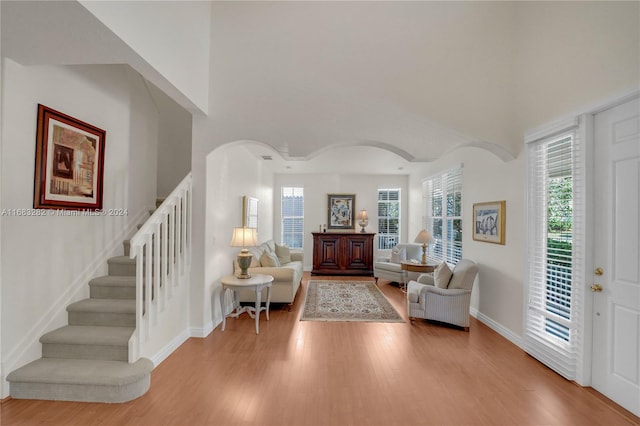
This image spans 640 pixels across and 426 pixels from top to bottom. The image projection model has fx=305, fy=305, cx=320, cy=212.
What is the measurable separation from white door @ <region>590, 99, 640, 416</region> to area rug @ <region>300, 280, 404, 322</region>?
223 cm

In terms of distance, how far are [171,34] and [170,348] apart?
10.2ft

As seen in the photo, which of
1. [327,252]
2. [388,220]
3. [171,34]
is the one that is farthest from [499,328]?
[171,34]

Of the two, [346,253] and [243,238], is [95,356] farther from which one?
[346,253]

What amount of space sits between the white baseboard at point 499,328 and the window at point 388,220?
12.8ft

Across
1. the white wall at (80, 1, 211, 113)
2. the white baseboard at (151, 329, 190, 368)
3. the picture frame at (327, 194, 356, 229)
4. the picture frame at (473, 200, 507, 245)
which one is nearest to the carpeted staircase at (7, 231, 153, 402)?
the white baseboard at (151, 329, 190, 368)

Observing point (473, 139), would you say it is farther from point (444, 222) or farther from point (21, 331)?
point (21, 331)

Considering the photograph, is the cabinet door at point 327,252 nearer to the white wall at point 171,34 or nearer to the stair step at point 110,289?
the white wall at point 171,34

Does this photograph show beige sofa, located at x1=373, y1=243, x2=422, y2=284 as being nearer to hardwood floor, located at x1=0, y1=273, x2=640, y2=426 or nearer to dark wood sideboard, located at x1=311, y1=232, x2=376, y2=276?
dark wood sideboard, located at x1=311, y1=232, x2=376, y2=276

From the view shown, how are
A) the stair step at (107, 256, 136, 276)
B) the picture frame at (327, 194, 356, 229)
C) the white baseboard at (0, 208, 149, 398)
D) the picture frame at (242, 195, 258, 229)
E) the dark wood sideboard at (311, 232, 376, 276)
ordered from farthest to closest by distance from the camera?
the picture frame at (327, 194, 356, 229) → the dark wood sideboard at (311, 232, 376, 276) → the picture frame at (242, 195, 258, 229) → the stair step at (107, 256, 136, 276) → the white baseboard at (0, 208, 149, 398)

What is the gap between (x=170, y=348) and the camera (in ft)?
10.5

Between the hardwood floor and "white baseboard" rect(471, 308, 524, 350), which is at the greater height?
"white baseboard" rect(471, 308, 524, 350)

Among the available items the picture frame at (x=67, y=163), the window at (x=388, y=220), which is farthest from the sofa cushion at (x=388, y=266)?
the picture frame at (x=67, y=163)

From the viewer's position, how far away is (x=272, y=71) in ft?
12.3

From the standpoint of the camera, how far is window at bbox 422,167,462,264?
5.37 m
